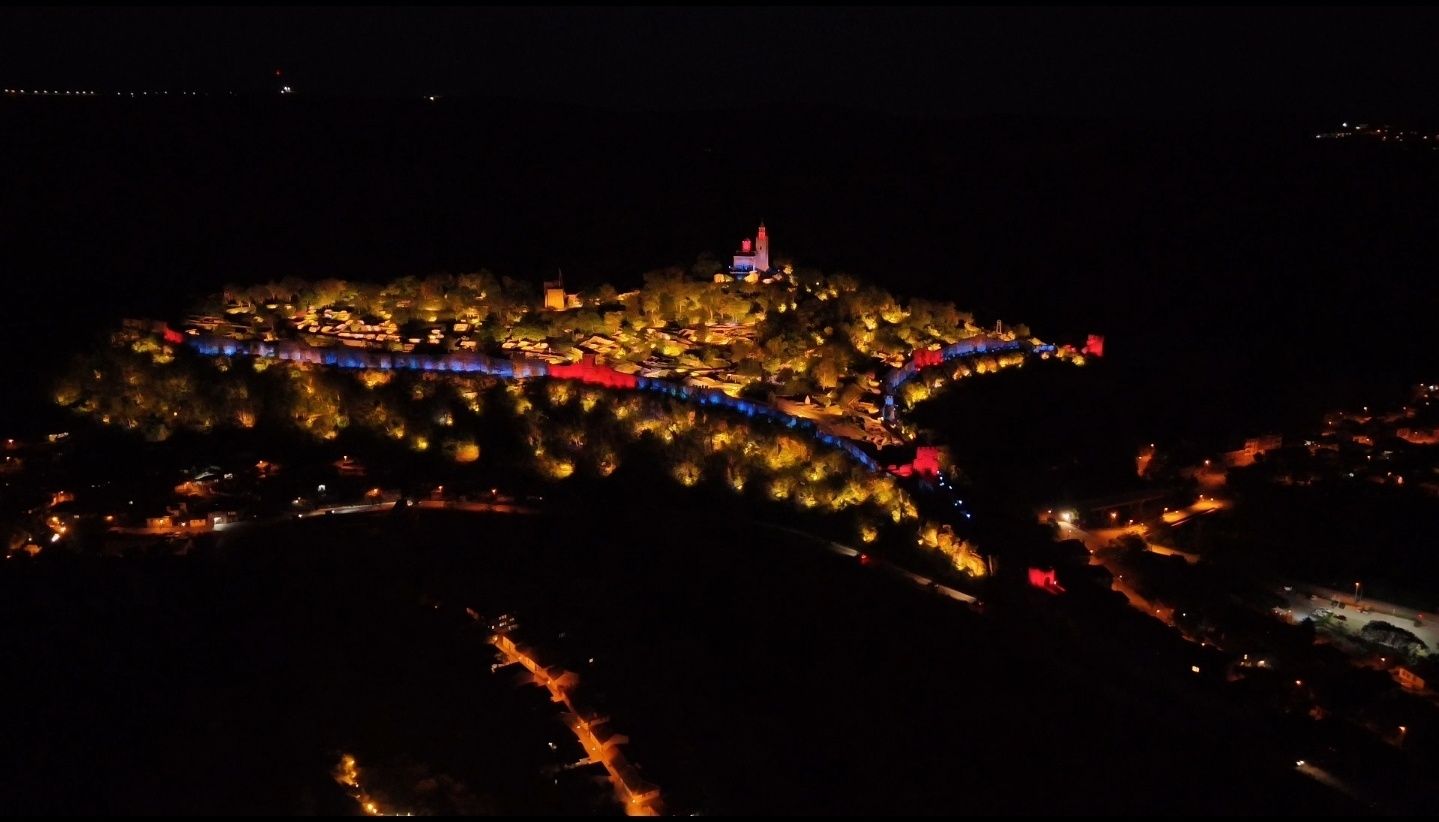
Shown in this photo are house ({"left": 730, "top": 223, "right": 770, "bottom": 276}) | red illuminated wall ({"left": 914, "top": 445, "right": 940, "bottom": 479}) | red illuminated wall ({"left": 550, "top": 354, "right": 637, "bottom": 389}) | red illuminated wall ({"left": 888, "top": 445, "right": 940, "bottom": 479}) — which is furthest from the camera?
house ({"left": 730, "top": 223, "right": 770, "bottom": 276})

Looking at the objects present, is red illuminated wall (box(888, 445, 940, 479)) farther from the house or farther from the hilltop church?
the house

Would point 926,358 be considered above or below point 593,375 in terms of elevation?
Result: above

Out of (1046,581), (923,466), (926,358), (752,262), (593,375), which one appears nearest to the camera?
(1046,581)

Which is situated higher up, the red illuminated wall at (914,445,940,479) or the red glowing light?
the red illuminated wall at (914,445,940,479)

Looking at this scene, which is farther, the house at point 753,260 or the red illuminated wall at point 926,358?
the house at point 753,260

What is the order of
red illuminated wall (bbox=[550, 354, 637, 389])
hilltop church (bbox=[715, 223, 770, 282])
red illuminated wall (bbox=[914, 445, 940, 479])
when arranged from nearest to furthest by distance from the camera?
1. red illuminated wall (bbox=[914, 445, 940, 479])
2. red illuminated wall (bbox=[550, 354, 637, 389])
3. hilltop church (bbox=[715, 223, 770, 282])

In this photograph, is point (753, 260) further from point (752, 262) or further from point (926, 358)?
point (926, 358)

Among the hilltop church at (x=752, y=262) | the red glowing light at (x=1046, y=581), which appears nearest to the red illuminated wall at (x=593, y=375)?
the hilltop church at (x=752, y=262)

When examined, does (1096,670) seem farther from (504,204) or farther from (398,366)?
(504,204)

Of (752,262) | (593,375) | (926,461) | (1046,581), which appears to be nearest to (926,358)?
(926,461)

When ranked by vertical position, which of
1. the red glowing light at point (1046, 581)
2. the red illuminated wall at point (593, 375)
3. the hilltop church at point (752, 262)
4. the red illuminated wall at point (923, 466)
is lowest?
the red glowing light at point (1046, 581)

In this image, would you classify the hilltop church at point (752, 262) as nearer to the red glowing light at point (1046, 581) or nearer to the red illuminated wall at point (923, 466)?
the red illuminated wall at point (923, 466)

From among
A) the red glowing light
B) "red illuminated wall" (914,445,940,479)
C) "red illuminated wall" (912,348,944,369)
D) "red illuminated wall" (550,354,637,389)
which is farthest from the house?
the red glowing light
